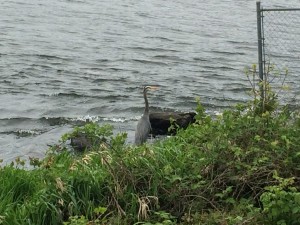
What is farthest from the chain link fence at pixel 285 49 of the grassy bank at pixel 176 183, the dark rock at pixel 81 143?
the grassy bank at pixel 176 183

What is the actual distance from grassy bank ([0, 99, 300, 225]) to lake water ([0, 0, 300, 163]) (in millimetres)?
3690

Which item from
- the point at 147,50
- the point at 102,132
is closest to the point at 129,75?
the point at 147,50

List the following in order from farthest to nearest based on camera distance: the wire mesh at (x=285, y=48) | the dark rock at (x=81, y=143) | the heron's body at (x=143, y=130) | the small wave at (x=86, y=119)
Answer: the wire mesh at (x=285, y=48) → the small wave at (x=86, y=119) → the heron's body at (x=143, y=130) → the dark rock at (x=81, y=143)

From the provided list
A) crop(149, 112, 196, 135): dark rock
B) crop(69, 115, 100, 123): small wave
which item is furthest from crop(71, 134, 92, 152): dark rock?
crop(69, 115, 100, 123): small wave

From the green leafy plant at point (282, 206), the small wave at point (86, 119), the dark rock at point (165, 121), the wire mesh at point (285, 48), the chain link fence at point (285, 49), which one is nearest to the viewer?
the green leafy plant at point (282, 206)

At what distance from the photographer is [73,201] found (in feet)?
21.8

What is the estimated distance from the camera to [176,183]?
696 cm

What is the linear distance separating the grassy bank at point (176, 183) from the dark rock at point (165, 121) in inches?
150

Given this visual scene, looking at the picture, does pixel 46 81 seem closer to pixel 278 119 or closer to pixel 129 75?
pixel 129 75

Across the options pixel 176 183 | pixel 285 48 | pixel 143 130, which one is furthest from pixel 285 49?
pixel 176 183

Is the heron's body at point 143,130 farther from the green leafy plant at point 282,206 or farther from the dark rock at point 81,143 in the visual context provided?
the green leafy plant at point 282,206

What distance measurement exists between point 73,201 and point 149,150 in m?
1.35

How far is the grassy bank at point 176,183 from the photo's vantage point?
633cm

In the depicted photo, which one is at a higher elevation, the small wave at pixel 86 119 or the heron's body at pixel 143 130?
the heron's body at pixel 143 130
